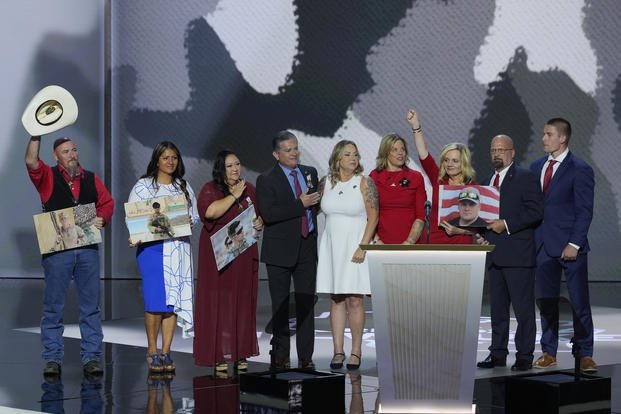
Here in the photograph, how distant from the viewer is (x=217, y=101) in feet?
41.1

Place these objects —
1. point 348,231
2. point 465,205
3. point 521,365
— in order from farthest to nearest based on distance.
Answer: point 348,231
point 521,365
point 465,205

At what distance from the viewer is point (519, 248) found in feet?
20.0

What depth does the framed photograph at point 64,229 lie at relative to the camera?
5.83 metres

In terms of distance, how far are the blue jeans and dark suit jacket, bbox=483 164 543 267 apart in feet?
7.71

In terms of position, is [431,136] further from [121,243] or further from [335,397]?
[335,397]

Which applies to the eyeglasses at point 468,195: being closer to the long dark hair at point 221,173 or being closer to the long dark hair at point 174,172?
the long dark hair at point 221,173

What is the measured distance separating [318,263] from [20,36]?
7457 mm

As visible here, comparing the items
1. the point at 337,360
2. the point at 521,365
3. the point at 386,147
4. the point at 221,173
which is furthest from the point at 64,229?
the point at 521,365

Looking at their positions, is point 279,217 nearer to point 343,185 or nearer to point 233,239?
point 233,239

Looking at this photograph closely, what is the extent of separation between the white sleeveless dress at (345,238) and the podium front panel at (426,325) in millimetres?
1826

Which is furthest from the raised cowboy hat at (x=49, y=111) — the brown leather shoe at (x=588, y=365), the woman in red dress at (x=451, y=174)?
the brown leather shoe at (x=588, y=365)

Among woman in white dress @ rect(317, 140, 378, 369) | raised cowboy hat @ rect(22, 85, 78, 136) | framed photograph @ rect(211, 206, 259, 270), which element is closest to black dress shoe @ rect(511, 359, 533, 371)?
woman in white dress @ rect(317, 140, 378, 369)

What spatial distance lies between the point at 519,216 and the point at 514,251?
207mm

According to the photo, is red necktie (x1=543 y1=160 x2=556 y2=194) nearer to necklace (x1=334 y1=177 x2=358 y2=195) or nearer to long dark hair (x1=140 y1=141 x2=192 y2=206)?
necklace (x1=334 y1=177 x2=358 y2=195)
